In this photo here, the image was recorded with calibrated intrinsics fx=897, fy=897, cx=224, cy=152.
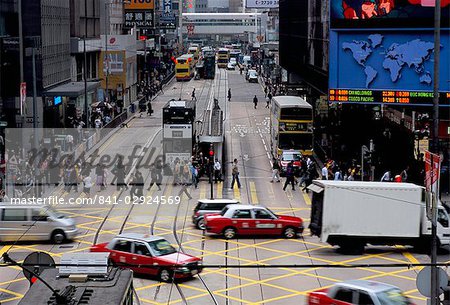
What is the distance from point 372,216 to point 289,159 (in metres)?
16.4

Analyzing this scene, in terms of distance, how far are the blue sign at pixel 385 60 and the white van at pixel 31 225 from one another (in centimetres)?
1580

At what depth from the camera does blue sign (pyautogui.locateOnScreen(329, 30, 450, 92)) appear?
36844mm

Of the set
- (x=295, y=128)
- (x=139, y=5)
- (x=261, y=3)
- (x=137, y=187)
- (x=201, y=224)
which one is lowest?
(x=137, y=187)

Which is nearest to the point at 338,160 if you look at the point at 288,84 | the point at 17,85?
the point at 17,85

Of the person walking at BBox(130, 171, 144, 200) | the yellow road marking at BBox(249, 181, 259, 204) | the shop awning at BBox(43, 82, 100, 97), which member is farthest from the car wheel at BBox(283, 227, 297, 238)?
the shop awning at BBox(43, 82, 100, 97)

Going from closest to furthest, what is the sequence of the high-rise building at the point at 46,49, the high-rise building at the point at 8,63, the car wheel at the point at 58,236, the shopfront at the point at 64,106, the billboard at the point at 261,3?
the car wheel at the point at 58,236, the high-rise building at the point at 8,63, the high-rise building at the point at 46,49, the shopfront at the point at 64,106, the billboard at the point at 261,3

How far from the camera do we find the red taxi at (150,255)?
22.0 metres

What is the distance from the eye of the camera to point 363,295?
56.9 feet

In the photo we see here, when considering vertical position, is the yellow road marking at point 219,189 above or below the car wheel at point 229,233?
below

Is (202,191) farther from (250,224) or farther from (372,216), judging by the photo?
(372,216)

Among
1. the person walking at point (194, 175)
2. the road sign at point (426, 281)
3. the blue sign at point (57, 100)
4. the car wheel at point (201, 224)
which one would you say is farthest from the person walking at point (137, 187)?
the road sign at point (426, 281)

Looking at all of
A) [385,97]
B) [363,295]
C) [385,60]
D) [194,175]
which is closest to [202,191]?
[194,175]

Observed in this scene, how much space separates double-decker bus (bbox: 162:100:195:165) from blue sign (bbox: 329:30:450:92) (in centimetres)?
700

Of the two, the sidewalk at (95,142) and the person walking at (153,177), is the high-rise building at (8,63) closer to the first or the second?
the sidewalk at (95,142)
